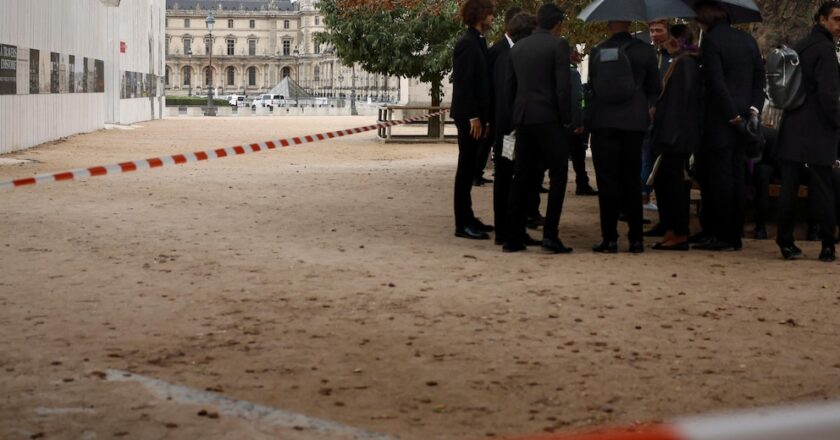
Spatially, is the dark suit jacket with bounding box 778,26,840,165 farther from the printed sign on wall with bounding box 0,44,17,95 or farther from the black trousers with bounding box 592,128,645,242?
the printed sign on wall with bounding box 0,44,17,95

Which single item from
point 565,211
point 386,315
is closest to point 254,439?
point 386,315

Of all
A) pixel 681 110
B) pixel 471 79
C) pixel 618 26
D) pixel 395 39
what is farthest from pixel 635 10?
pixel 395 39

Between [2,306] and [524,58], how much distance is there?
4574mm

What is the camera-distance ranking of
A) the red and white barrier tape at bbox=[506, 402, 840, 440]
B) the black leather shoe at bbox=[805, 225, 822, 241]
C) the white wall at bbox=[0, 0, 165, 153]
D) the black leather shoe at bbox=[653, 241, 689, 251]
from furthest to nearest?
the white wall at bbox=[0, 0, 165, 153] < the black leather shoe at bbox=[805, 225, 822, 241] < the black leather shoe at bbox=[653, 241, 689, 251] < the red and white barrier tape at bbox=[506, 402, 840, 440]

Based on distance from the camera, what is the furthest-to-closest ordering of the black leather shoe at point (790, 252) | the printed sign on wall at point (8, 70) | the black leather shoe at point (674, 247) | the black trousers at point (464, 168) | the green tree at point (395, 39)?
1. the green tree at point (395, 39)
2. the printed sign on wall at point (8, 70)
3. the black trousers at point (464, 168)
4. the black leather shoe at point (674, 247)
5. the black leather shoe at point (790, 252)

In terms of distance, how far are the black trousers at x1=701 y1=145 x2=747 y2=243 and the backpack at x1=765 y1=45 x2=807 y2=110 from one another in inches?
31.1

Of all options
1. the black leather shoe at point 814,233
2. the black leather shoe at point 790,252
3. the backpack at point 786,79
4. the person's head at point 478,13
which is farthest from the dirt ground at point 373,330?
the person's head at point 478,13

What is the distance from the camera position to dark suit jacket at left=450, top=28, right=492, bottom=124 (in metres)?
11.0

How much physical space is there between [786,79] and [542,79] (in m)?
1.89

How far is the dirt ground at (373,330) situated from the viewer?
5.19m

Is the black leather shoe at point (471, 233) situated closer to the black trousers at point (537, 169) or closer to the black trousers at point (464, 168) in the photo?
the black trousers at point (464, 168)

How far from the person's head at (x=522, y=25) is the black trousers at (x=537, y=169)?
1.02 meters

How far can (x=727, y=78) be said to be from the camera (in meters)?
10.8

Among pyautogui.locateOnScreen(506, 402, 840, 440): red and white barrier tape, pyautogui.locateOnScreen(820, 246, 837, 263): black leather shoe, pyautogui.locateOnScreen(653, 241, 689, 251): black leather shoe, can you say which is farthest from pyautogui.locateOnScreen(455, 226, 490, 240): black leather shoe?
pyautogui.locateOnScreen(506, 402, 840, 440): red and white barrier tape
